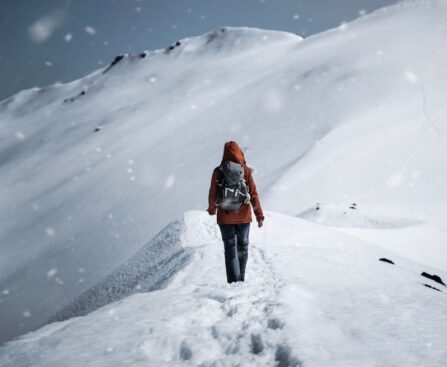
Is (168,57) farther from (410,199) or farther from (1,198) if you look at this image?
(410,199)

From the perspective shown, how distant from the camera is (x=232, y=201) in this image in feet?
13.7

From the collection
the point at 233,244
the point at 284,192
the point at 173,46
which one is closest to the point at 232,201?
the point at 233,244

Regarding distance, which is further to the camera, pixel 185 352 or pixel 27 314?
pixel 27 314

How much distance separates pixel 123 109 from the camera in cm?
6009

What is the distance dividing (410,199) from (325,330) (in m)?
15.4

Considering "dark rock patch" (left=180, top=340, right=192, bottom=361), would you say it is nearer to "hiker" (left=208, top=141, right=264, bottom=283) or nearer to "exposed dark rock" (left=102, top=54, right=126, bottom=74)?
"hiker" (left=208, top=141, right=264, bottom=283)

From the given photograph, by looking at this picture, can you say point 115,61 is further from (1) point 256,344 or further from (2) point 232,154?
(1) point 256,344

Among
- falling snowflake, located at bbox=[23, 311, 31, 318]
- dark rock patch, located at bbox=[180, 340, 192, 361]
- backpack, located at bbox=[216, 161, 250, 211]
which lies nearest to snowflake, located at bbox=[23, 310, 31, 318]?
falling snowflake, located at bbox=[23, 311, 31, 318]

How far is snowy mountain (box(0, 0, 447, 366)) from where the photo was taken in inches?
130

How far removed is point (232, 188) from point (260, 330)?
73.1 inches

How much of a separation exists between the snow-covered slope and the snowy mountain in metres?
0.02

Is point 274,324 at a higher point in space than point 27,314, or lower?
higher

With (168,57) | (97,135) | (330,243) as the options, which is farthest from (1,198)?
(168,57)

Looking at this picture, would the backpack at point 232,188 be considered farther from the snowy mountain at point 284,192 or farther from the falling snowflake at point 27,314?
the falling snowflake at point 27,314
